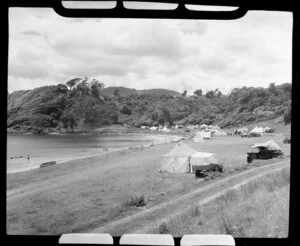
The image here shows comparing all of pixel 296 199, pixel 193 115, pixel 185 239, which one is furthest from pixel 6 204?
pixel 193 115

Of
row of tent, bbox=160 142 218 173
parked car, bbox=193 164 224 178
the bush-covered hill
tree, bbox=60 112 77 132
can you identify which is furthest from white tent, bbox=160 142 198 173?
tree, bbox=60 112 77 132

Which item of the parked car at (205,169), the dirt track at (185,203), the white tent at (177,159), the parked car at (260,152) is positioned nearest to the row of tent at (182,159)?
the white tent at (177,159)

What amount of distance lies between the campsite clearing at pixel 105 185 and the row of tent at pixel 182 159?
258mm

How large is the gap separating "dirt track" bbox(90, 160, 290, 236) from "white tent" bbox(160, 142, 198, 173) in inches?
120

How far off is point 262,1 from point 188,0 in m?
0.34

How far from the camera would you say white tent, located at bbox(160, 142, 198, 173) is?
13.9 m

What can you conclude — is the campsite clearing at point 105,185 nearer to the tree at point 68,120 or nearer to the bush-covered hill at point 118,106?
the bush-covered hill at point 118,106

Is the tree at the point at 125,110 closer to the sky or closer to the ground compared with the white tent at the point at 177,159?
closer to the sky

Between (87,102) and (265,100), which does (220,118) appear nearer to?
(265,100)

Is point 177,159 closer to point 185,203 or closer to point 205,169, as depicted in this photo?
point 205,169

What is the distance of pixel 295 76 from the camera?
1607 millimetres

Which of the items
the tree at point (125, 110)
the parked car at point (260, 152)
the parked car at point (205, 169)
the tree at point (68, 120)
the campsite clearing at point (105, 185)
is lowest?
the campsite clearing at point (105, 185)

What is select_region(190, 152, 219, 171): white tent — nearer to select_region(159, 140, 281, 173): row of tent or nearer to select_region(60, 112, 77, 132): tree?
select_region(159, 140, 281, 173): row of tent

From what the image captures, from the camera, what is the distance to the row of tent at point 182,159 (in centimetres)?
1362
